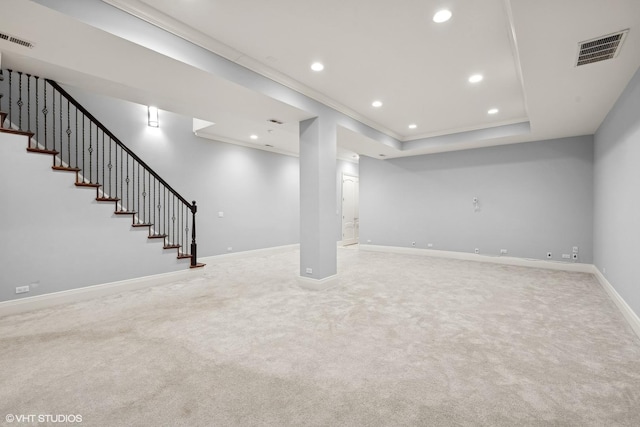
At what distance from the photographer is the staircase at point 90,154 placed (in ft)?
14.0

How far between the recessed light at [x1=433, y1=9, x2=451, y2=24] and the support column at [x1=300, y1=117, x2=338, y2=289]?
2.23 m

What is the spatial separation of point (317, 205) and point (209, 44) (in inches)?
101

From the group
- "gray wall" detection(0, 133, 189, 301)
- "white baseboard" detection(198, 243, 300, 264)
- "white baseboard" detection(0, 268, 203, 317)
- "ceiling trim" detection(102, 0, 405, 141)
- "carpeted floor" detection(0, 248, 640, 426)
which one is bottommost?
"carpeted floor" detection(0, 248, 640, 426)

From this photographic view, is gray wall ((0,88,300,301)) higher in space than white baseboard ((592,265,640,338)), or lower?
higher

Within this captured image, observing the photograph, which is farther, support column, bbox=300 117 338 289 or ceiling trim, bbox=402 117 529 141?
ceiling trim, bbox=402 117 529 141

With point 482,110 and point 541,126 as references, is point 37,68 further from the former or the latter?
point 541,126

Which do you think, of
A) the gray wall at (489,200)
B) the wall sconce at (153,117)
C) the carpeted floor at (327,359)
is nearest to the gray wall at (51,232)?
→ the carpeted floor at (327,359)

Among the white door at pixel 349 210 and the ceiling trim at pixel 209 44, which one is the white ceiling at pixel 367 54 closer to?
the ceiling trim at pixel 209 44

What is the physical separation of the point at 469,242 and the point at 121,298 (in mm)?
7428

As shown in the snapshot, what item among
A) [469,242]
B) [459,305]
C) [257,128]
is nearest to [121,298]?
[257,128]

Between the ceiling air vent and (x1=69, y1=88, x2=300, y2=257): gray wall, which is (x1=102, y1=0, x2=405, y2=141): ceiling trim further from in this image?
(x1=69, y1=88, x2=300, y2=257): gray wall

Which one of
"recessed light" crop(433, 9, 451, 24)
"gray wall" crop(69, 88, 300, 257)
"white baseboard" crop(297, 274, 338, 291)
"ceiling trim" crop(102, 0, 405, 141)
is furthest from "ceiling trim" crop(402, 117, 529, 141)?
"white baseboard" crop(297, 274, 338, 291)

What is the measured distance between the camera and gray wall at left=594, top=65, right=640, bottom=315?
3.19 m

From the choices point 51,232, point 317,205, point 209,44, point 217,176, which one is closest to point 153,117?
point 217,176
